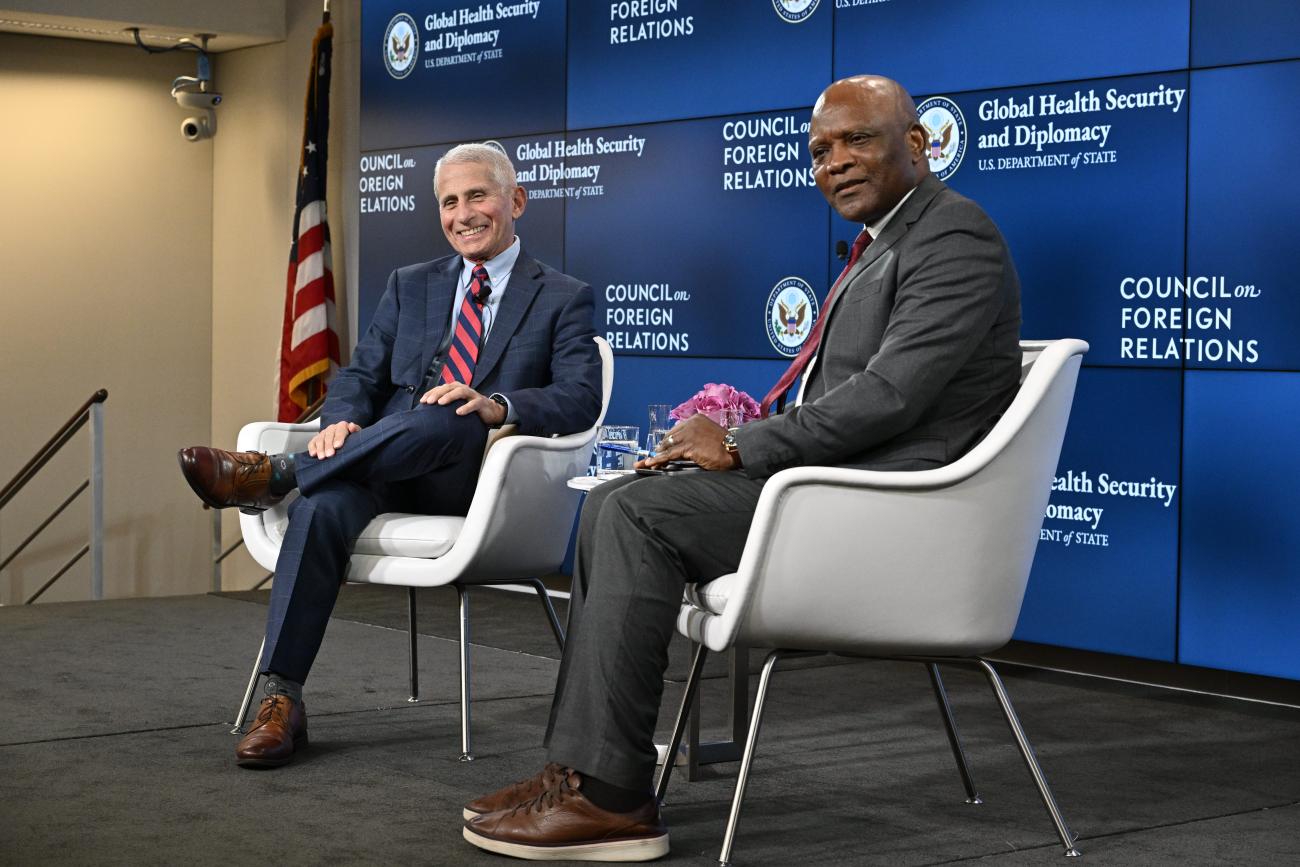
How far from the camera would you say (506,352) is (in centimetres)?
363

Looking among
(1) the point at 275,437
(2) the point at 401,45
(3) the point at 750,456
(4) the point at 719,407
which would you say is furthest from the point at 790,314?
(3) the point at 750,456

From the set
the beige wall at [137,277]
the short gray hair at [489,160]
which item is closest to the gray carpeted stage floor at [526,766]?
the short gray hair at [489,160]

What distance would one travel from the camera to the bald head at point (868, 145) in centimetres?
275

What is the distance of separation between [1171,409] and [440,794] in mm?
2197

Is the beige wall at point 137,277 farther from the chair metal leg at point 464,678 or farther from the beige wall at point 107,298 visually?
the chair metal leg at point 464,678

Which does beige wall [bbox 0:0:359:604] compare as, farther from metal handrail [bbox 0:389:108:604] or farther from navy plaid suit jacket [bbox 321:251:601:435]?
navy plaid suit jacket [bbox 321:251:601:435]

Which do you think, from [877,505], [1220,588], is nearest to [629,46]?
[1220,588]

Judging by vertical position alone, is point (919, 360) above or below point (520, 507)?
above

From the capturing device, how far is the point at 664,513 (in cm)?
259

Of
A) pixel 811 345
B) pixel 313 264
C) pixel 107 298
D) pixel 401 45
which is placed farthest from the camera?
pixel 107 298

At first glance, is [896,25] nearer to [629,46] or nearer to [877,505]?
[629,46]

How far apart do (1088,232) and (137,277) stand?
5407 millimetres

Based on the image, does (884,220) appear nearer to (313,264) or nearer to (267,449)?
(267,449)

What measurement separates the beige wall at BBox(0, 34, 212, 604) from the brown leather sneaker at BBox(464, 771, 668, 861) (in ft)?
20.2
